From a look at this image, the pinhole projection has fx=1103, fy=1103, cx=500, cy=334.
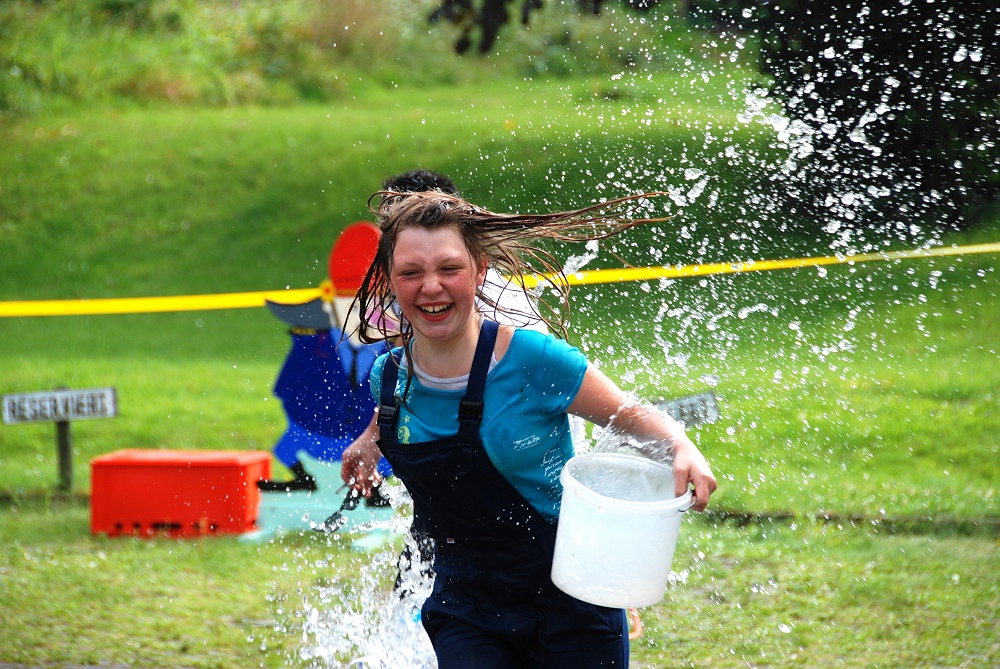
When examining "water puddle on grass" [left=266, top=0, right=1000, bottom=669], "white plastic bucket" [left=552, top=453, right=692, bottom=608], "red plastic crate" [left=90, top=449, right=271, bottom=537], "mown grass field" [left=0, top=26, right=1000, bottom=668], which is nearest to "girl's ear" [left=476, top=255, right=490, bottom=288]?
"white plastic bucket" [left=552, top=453, right=692, bottom=608]

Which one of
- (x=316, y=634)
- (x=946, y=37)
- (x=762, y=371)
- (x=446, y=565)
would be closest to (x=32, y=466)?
(x=316, y=634)

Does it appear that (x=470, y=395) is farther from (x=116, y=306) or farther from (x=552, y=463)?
(x=116, y=306)

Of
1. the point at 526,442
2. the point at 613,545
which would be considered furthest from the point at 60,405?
the point at 613,545

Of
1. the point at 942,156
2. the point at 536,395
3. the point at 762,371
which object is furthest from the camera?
the point at 942,156

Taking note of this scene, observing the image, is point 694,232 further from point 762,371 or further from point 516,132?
point 516,132

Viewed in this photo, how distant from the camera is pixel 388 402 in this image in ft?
8.39

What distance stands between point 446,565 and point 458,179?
9.28m

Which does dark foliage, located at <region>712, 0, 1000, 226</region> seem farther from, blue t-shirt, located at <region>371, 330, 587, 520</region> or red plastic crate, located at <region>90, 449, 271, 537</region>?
blue t-shirt, located at <region>371, 330, 587, 520</region>

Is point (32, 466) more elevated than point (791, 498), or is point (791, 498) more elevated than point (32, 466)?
point (791, 498)

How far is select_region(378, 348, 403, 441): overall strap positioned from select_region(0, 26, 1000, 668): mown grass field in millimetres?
1941

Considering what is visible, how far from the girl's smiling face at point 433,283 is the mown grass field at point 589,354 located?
209cm

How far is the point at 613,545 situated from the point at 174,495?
3.77 metres

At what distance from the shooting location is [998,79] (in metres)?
8.03

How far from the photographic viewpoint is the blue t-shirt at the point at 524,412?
8.02ft
